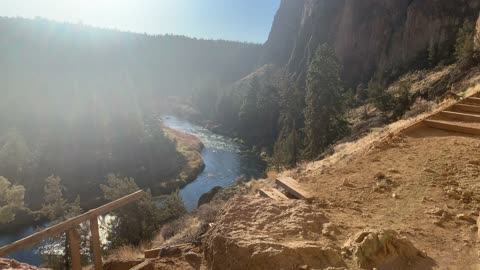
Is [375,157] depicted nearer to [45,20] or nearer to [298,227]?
[298,227]

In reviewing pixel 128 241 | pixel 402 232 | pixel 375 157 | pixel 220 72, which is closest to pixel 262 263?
pixel 402 232

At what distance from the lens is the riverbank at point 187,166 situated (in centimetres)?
4894

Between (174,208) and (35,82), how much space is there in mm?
78640

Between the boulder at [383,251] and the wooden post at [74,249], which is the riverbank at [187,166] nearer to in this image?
the wooden post at [74,249]

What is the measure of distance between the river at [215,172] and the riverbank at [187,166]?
92 centimetres

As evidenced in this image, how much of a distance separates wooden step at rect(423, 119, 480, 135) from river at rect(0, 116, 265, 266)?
92.9ft

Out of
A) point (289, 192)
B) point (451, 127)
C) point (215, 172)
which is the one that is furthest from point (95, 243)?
point (215, 172)

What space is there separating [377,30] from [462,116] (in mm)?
71826

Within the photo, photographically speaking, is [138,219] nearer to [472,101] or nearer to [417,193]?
[472,101]

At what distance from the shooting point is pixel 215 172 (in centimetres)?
5191

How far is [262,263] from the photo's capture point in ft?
16.2

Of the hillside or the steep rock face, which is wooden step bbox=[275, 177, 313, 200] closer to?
the hillside

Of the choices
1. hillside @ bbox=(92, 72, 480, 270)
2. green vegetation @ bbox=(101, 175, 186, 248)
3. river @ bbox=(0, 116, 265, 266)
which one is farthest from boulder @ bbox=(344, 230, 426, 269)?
river @ bbox=(0, 116, 265, 266)

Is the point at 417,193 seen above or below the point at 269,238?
above
